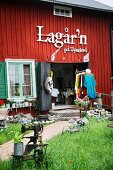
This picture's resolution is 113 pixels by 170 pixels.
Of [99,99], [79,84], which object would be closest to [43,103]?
[79,84]

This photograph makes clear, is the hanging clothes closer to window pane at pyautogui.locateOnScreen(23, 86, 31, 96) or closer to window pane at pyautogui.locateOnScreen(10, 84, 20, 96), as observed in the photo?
window pane at pyautogui.locateOnScreen(23, 86, 31, 96)

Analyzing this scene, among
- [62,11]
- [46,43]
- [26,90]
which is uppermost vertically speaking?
[62,11]

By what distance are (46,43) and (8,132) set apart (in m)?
5.16

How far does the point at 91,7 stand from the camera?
15.6 m

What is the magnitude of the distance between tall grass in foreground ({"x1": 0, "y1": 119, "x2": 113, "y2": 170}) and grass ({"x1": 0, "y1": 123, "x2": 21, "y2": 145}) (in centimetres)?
144

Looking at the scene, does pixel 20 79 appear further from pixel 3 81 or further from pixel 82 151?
pixel 82 151

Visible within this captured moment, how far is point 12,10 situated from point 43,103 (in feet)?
12.6

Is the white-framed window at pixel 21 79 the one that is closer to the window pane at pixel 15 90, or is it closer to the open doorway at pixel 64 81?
the window pane at pixel 15 90

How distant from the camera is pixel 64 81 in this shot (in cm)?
1809

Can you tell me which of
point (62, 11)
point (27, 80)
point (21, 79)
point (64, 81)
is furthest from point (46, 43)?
point (64, 81)

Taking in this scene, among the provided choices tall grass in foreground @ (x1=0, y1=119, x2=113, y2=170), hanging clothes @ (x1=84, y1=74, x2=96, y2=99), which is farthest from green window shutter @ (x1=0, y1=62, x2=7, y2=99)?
tall grass in foreground @ (x1=0, y1=119, x2=113, y2=170)

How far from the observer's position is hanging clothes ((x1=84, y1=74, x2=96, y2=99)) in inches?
578

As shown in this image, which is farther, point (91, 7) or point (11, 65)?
point (91, 7)

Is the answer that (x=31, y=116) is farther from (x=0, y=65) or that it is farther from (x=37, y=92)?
(x=0, y=65)
